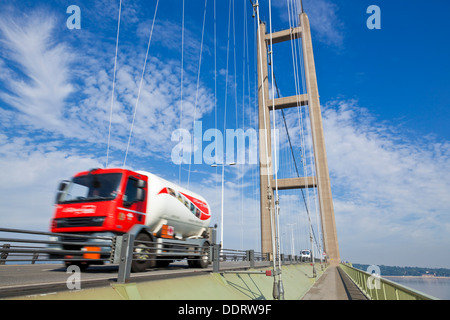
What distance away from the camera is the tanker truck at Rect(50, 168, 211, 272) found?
24.7 ft

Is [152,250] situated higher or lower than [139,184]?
lower

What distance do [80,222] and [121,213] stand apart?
113 centimetres

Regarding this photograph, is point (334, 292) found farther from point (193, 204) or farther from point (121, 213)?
point (121, 213)

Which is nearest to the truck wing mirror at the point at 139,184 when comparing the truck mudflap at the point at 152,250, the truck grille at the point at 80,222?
the truck mudflap at the point at 152,250

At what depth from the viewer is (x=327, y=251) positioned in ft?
151

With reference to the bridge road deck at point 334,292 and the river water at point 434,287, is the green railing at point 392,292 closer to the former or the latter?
the river water at point 434,287

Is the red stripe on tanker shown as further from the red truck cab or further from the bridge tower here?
the bridge tower

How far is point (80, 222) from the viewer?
304 inches

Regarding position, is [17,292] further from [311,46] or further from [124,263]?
[311,46]

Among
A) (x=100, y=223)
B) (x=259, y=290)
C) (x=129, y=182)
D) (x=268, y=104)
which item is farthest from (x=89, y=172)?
(x=268, y=104)

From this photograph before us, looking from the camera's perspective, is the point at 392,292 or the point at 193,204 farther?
the point at 193,204

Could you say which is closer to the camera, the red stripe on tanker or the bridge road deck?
the bridge road deck

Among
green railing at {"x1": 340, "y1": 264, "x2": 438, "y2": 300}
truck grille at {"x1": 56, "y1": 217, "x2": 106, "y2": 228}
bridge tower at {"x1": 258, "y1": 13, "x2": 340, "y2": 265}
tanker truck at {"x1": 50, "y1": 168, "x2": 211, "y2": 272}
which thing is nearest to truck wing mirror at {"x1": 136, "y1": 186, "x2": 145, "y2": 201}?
tanker truck at {"x1": 50, "y1": 168, "x2": 211, "y2": 272}

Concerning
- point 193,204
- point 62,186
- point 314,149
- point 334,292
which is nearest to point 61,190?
point 62,186
